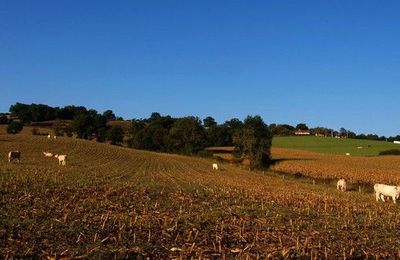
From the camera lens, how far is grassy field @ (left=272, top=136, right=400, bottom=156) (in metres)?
143

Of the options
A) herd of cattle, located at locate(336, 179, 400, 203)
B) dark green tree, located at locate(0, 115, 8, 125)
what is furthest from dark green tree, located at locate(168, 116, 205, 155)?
herd of cattle, located at locate(336, 179, 400, 203)

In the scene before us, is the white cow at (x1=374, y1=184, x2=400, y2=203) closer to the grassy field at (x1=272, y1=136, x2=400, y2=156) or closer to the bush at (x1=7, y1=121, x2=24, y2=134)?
the grassy field at (x1=272, y1=136, x2=400, y2=156)

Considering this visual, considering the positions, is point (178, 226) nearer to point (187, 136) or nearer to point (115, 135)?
point (187, 136)

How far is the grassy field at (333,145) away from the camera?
143375 millimetres

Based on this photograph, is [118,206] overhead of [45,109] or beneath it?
beneath

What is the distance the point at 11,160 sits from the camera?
54.3 metres

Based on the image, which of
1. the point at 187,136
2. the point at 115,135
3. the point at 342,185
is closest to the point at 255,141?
the point at 187,136

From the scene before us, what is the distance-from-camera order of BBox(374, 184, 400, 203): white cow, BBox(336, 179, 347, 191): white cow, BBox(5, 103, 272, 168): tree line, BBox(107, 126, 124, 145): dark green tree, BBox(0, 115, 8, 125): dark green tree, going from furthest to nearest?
1. BBox(0, 115, 8, 125): dark green tree
2. BBox(107, 126, 124, 145): dark green tree
3. BBox(5, 103, 272, 168): tree line
4. BBox(336, 179, 347, 191): white cow
5. BBox(374, 184, 400, 203): white cow

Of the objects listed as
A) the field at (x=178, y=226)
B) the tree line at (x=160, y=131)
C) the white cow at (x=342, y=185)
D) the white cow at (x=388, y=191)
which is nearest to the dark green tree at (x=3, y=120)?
the tree line at (x=160, y=131)

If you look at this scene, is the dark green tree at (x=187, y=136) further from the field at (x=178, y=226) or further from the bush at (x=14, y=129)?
the field at (x=178, y=226)

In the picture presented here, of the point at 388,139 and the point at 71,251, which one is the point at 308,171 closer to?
the point at 71,251

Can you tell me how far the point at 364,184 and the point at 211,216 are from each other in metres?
43.3

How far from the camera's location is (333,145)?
158 m

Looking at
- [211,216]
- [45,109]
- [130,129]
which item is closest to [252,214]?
[211,216]
